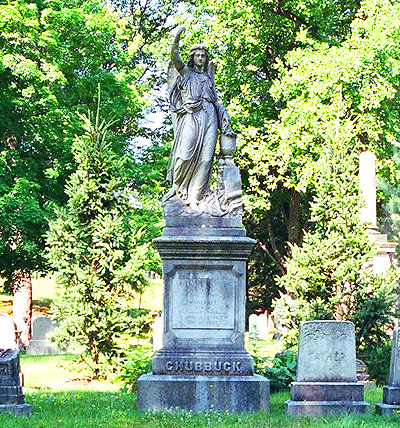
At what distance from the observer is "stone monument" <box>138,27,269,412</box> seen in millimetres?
10922

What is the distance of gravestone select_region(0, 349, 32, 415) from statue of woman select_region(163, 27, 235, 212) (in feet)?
10.0

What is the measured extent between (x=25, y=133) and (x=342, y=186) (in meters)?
10.8

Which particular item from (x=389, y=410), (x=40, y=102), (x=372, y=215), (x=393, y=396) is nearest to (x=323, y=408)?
(x=389, y=410)

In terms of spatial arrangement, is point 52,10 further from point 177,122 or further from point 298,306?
point 177,122

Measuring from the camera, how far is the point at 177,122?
12.1 m

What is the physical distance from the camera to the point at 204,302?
11375mm

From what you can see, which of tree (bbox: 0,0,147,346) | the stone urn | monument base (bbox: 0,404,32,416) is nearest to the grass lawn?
monument base (bbox: 0,404,32,416)

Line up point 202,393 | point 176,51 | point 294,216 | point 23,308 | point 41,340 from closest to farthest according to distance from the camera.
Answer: point 202,393 → point 176,51 → point 41,340 → point 23,308 → point 294,216

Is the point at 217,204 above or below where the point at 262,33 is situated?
below

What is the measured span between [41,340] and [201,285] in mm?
14607

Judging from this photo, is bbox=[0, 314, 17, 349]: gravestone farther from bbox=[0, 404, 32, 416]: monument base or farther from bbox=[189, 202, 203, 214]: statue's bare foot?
bbox=[189, 202, 203, 214]: statue's bare foot

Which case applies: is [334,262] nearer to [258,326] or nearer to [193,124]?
[193,124]

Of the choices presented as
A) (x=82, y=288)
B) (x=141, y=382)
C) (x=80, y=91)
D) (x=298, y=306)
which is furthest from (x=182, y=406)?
(x=80, y=91)

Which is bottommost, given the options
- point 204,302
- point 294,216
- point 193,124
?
point 204,302
